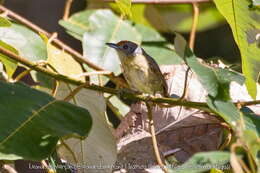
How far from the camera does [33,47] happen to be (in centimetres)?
295

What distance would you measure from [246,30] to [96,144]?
0.82 m

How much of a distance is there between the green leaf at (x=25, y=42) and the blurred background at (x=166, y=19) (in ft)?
3.39

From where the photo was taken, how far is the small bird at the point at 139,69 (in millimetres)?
3351

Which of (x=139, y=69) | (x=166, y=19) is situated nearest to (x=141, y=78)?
(x=139, y=69)

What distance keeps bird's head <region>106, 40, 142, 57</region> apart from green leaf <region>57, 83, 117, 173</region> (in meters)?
0.75

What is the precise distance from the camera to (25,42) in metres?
2.97

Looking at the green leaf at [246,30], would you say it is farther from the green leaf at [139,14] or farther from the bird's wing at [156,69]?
the green leaf at [139,14]

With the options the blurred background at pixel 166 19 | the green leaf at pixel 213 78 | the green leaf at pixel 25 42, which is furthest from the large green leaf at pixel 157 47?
the green leaf at pixel 213 78

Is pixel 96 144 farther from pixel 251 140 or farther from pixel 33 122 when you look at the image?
pixel 251 140

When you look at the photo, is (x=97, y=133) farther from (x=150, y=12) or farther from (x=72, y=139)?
(x=150, y=12)

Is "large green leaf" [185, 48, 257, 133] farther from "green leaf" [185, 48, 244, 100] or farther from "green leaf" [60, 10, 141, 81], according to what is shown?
"green leaf" [60, 10, 141, 81]

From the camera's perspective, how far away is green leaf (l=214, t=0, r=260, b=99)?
2.44 m

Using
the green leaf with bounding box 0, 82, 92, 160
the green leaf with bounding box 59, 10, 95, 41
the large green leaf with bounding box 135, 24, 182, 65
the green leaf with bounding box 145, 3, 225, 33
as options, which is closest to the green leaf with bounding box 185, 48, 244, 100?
the green leaf with bounding box 0, 82, 92, 160

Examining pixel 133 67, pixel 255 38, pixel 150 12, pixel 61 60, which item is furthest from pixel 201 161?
pixel 150 12
